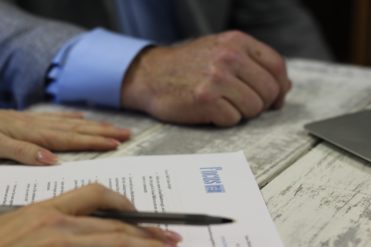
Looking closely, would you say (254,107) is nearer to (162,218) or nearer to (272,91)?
(272,91)

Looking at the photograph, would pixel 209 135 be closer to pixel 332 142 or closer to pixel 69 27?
pixel 332 142

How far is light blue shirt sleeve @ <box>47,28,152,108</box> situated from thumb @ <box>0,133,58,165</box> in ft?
0.65

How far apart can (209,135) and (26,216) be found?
33 centimetres

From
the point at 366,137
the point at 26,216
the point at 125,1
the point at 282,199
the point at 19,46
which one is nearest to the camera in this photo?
the point at 26,216

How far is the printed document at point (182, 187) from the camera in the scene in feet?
1.45

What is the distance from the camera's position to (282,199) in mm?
508

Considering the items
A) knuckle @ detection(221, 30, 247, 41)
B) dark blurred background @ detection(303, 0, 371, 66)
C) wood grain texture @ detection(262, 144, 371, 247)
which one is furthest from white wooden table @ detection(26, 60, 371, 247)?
dark blurred background @ detection(303, 0, 371, 66)

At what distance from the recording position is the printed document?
1.45 ft

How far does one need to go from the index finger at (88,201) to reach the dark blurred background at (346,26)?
1.88 metres

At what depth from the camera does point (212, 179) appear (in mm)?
539

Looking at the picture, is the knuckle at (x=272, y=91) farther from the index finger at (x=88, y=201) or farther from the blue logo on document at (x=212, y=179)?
the index finger at (x=88, y=201)

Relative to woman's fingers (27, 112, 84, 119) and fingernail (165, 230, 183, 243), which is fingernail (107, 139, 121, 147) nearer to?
woman's fingers (27, 112, 84, 119)

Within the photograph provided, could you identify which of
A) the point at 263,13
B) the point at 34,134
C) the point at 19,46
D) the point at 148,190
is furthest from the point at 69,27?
the point at 263,13

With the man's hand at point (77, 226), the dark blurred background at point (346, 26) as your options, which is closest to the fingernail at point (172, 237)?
the man's hand at point (77, 226)
